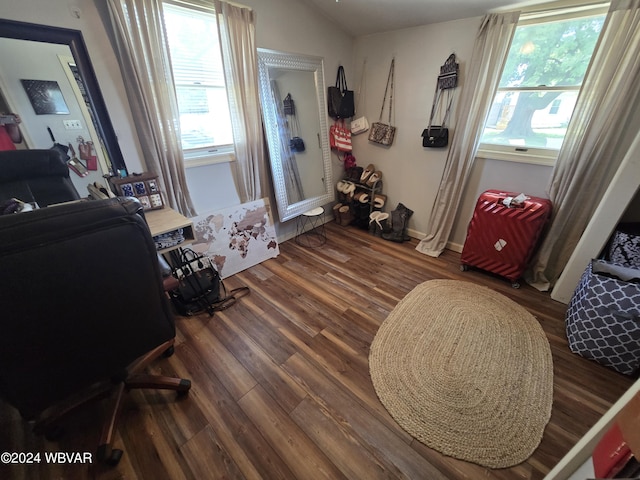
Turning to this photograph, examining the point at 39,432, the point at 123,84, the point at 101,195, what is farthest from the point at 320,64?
the point at 39,432

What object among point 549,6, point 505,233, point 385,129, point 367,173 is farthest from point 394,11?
point 505,233

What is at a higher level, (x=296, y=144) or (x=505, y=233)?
(x=296, y=144)

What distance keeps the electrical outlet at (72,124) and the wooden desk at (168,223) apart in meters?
0.62

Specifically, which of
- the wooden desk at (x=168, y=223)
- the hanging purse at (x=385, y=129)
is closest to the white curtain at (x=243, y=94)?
the wooden desk at (x=168, y=223)

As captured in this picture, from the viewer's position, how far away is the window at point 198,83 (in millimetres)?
1839

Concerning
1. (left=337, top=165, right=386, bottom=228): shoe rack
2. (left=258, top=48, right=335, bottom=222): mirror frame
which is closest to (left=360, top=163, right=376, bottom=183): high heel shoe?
(left=337, top=165, right=386, bottom=228): shoe rack

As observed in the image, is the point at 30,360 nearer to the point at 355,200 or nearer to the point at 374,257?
the point at 374,257

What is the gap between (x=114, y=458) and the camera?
112 centimetres

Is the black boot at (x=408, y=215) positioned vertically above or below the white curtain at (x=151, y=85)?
below

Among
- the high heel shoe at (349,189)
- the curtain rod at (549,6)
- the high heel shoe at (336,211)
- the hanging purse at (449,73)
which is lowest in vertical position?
the high heel shoe at (336,211)

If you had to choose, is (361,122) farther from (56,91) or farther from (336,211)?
(56,91)

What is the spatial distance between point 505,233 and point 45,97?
10.8 feet

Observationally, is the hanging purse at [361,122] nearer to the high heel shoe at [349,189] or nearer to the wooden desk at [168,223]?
the high heel shoe at [349,189]

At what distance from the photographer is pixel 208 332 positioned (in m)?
1.82
